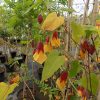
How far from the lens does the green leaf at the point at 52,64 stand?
0.53 meters

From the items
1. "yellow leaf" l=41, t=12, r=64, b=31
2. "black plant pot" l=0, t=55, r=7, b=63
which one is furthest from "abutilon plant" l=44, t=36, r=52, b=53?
"black plant pot" l=0, t=55, r=7, b=63

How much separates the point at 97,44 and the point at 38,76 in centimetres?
244

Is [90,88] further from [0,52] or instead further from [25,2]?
[0,52]

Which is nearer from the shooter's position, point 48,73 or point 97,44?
point 48,73

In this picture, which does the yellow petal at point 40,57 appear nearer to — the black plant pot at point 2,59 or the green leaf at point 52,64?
the green leaf at point 52,64

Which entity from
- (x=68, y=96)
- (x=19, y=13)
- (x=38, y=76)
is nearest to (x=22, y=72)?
(x=19, y=13)

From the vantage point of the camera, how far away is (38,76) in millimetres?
3039

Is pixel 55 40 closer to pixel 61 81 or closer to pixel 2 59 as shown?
pixel 61 81

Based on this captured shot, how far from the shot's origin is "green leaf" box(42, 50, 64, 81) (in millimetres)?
531

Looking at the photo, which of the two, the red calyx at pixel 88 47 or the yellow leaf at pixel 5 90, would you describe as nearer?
the yellow leaf at pixel 5 90

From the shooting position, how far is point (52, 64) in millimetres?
542

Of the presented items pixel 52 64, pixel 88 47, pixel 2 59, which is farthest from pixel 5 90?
Answer: pixel 2 59

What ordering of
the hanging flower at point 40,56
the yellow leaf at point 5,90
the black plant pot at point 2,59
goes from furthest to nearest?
the black plant pot at point 2,59, the hanging flower at point 40,56, the yellow leaf at point 5,90

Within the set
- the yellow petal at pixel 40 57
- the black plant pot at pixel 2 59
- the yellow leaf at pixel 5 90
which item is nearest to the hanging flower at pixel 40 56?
the yellow petal at pixel 40 57
